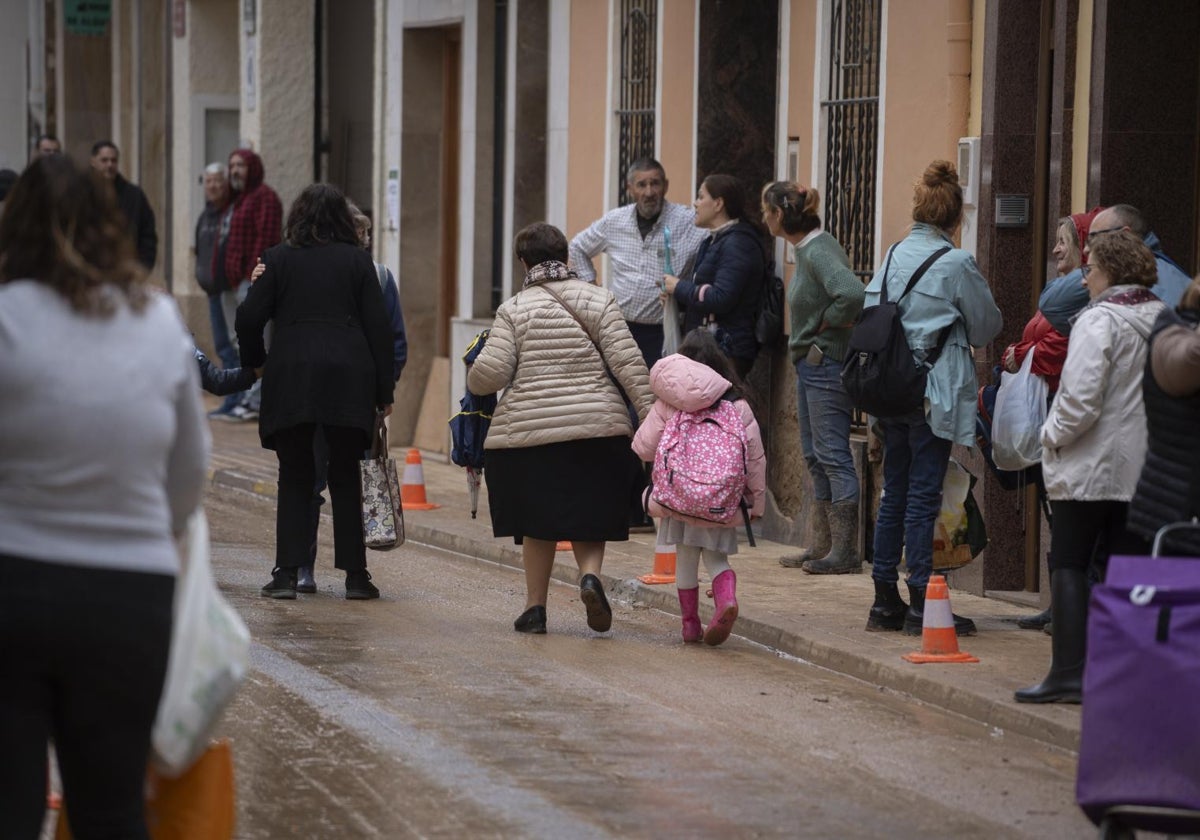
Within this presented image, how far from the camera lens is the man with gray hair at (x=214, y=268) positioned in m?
20.0

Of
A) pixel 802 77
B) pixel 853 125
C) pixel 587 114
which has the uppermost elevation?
pixel 802 77

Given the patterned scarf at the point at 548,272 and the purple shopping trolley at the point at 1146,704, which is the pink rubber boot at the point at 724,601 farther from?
the purple shopping trolley at the point at 1146,704

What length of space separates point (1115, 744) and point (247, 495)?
35.4 ft

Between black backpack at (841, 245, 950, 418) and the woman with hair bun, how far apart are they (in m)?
0.03

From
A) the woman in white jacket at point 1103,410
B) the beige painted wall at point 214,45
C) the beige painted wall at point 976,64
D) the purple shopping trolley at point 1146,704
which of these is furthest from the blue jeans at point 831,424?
the beige painted wall at point 214,45

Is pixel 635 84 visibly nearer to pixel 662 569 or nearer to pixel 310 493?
pixel 662 569

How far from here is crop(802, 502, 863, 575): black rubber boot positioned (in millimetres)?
11852

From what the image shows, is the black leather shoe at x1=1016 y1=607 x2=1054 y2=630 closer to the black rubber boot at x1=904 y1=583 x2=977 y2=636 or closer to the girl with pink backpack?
the black rubber boot at x1=904 y1=583 x2=977 y2=636

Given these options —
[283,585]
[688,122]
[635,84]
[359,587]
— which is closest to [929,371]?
[359,587]

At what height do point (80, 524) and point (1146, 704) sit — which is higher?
point (80, 524)

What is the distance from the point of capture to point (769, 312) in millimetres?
12969

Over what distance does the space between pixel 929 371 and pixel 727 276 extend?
3293mm

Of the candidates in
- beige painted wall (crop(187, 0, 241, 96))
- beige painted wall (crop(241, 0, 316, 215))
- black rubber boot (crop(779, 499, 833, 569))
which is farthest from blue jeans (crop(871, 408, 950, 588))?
beige painted wall (crop(187, 0, 241, 96))

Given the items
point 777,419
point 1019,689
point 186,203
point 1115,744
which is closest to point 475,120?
point 777,419
